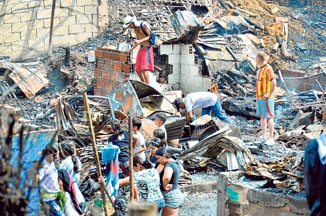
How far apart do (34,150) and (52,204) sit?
2.44ft

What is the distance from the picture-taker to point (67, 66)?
51.1 ft

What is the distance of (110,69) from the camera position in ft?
39.7

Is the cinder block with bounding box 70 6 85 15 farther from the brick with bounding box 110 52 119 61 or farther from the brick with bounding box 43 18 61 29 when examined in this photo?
the brick with bounding box 110 52 119 61

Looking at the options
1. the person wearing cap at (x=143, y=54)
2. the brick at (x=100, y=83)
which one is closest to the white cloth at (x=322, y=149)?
the person wearing cap at (x=143, y=54)

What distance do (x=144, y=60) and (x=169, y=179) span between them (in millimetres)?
5590

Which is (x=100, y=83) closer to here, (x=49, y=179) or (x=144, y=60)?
(x=144, y=60)

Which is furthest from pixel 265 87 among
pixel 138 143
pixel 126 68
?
pixel 126 68

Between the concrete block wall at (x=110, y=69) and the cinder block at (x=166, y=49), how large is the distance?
209 cm

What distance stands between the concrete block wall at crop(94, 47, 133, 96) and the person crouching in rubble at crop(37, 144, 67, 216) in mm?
5592

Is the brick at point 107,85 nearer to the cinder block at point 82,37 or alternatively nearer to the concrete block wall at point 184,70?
the concrete block wall at point 184,70

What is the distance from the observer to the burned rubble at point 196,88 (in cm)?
812

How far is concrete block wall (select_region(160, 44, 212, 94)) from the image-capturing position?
13.9m

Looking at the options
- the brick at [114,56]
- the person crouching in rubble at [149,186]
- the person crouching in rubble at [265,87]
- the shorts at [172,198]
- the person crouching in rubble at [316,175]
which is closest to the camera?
the person crouching in rubble at [316,175]

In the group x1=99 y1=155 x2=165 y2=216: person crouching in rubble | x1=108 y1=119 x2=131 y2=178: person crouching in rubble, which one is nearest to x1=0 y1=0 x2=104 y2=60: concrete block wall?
x1=108 y1=119 x2=131 y2=178: person crouching in rubble
